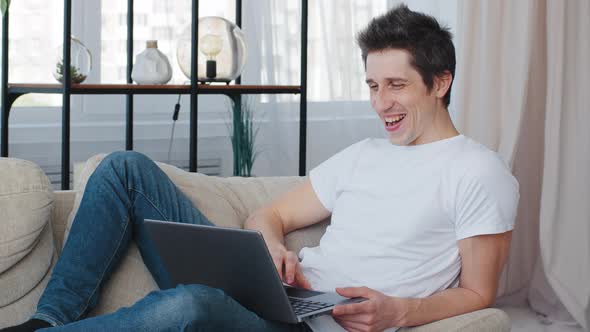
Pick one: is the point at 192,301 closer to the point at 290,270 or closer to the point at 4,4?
the point at 290,270

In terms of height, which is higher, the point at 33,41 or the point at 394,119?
the point at 33,41

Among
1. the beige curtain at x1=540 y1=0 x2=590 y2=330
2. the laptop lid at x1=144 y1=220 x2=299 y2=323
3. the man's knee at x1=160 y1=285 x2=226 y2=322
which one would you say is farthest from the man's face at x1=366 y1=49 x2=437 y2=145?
the beige curtain at x1=540 y1=0 x2=590 y2=330

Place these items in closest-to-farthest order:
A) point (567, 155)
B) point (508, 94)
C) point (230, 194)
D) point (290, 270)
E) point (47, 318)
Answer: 1. point (47, 318)
2. point (290, 270)
3. point (230, 194)
4. point (567, 155)
5. point (508, 94)

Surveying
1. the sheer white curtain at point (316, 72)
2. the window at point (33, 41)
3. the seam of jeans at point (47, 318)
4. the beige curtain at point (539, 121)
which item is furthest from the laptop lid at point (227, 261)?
the sheer white curtain at point (316, 72)

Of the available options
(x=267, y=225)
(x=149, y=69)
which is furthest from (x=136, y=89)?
(x=267, y=225)

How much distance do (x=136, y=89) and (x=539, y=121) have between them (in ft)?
5.27

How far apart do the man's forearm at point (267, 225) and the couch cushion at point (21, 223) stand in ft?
1.56

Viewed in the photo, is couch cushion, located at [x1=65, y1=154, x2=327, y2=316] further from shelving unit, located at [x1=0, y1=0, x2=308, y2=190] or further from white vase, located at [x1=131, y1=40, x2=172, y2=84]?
white vase, located at [x1=131, y1=40, x2=172, y2=84]

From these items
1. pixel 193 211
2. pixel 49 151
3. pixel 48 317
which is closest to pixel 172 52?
pixel 49 151

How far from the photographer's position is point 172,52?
401 cm

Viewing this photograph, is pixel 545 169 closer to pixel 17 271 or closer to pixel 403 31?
pixel 403 31

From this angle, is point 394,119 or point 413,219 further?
point 394,119

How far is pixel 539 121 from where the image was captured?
3506 millimetres

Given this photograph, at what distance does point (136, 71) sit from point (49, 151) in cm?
80
